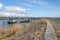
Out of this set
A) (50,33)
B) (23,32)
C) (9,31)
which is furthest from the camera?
(50,33)

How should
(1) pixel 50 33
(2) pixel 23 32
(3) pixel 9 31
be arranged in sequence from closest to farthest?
(3) pixel 9 31 < (2) pixel 23 32 < (1) pixel 50 33

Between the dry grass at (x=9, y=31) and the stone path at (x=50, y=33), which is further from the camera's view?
the stone path at (x=50, y=33)

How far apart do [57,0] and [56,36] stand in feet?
4.08

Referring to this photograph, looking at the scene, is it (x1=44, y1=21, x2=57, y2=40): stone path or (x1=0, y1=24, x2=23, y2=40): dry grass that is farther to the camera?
(x1=44, y1=21, x2=57, y2=40): stone path

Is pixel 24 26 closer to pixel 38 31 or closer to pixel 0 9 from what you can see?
pixel 38 31

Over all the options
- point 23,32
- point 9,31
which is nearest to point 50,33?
point 23,32

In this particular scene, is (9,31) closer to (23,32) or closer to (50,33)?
(23,32)

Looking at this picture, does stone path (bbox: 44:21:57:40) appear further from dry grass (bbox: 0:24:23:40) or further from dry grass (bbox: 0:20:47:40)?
dry grass (bbox: 0:24:23:40)

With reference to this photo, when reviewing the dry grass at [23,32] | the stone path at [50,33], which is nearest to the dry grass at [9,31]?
the dry grass at [23,32]

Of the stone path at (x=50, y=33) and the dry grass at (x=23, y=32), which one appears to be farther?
the stone path at (x=50, y=33)

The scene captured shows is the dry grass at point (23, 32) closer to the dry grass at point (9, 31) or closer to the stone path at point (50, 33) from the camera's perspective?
the dry grass at point (9, 31)

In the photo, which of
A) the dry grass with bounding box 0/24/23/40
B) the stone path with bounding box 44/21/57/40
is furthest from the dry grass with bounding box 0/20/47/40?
the stone path with bounding box 44/21/57/40

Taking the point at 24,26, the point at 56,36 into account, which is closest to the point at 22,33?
the point at 24,26

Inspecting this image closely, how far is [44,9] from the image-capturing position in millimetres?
6566
